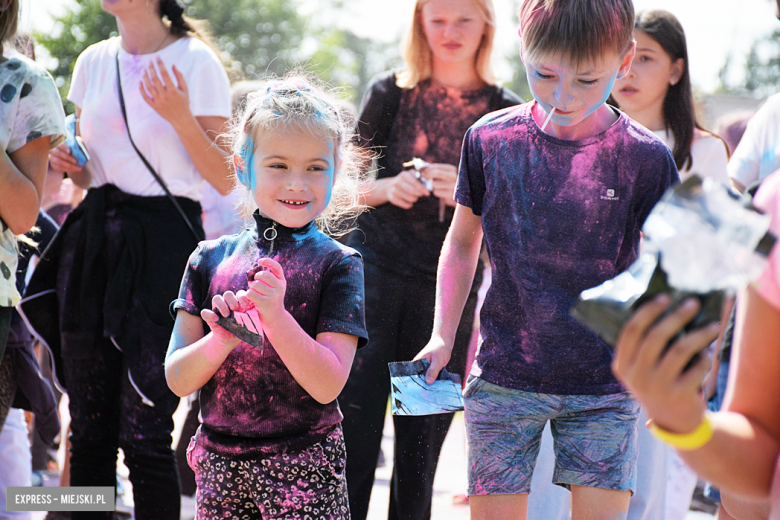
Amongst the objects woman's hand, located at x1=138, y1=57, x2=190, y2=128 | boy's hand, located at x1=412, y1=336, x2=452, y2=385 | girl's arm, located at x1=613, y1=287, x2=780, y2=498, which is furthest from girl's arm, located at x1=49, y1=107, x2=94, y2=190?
girl's arm, located at x1=613, y1=287, x2=780, y2=498

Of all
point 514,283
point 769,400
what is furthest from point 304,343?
point 769,400

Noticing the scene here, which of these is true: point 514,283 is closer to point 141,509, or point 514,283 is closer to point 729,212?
point 729,212

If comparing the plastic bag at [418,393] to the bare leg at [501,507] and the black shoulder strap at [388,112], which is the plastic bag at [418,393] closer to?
the bare leg at [501,507]

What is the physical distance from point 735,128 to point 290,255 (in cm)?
410

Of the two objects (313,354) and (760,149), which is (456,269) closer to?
(313,354)

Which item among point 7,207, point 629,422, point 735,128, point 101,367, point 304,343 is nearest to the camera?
point 304,343

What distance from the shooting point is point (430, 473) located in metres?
2.95

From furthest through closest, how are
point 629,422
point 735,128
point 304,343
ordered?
point 735,128, point 629,422, point 304,343

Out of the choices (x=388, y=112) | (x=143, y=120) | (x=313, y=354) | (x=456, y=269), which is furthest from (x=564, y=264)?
(x=143, y=120)

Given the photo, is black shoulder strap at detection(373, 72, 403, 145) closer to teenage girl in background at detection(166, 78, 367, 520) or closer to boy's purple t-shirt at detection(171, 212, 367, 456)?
teenage girl in background at detection(166, 78, 367, 520)

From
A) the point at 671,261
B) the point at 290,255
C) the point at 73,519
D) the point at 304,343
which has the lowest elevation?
the point at 73,519

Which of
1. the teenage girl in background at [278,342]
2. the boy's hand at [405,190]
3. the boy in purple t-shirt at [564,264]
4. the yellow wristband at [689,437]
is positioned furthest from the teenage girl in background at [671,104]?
the yellow wristband at [689,437]

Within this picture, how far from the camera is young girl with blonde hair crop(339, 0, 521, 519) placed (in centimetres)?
290

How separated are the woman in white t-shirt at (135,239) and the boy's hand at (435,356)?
1.06 m
